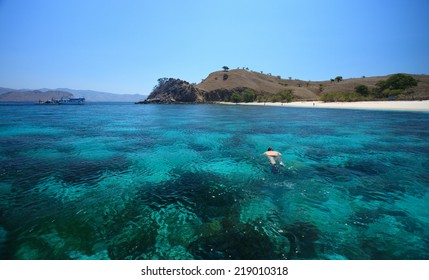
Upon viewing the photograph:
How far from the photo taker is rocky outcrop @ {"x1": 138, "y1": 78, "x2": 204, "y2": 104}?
14800 centimetres

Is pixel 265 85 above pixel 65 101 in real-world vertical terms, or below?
above

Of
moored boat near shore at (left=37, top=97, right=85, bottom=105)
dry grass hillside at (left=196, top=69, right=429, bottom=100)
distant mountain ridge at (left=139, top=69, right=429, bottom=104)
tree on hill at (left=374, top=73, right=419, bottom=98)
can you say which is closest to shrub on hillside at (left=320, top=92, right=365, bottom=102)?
tree on hill at (left=374, top=73, right=419, bottom=98)

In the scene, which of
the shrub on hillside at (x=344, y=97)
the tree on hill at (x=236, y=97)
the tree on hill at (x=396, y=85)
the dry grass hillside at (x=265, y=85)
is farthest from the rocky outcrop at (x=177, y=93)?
the tree on hill at (x=396, y=85)

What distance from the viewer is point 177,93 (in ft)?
495

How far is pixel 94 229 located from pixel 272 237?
633 cm

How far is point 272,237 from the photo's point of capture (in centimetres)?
673

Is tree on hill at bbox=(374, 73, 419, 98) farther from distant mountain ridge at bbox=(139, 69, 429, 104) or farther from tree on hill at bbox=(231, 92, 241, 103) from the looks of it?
tree on hill at bbox=(231, 92, 241, 103)

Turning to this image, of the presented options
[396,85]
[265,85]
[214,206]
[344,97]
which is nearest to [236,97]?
[265,85]

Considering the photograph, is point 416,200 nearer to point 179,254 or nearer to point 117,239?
point 179,254

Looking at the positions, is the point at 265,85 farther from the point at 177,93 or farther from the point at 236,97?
the point at 177,93

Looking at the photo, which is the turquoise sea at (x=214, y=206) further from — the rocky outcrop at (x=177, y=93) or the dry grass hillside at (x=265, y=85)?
the dry grass hillside at (x=265, y=85)

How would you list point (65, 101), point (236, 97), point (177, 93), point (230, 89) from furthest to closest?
1. point (230, 89)
2. point (177, 93)
3. point (65, 101)
4. point (236, 97)
